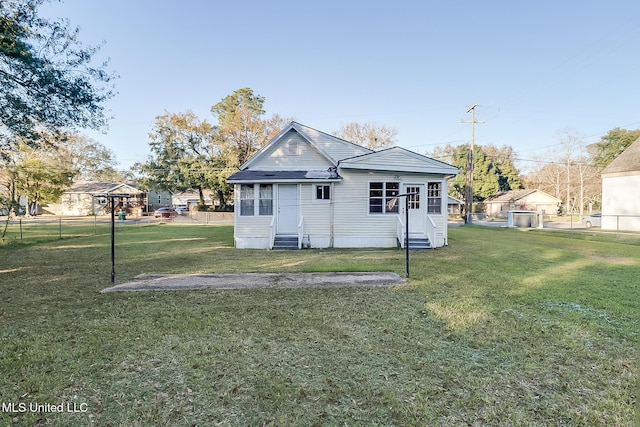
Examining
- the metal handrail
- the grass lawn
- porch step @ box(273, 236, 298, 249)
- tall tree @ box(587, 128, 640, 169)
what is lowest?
the grass lawn

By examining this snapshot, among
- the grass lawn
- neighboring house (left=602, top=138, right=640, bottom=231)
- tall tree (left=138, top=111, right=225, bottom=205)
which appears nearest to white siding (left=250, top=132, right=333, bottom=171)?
the grass lawn

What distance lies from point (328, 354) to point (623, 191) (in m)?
24.6

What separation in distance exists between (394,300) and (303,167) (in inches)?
339

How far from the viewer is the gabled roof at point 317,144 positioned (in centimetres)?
1260

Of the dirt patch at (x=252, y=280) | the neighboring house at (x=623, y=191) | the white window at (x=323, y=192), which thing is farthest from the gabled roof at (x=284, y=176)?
the neighboring house at (x=623, y=191)

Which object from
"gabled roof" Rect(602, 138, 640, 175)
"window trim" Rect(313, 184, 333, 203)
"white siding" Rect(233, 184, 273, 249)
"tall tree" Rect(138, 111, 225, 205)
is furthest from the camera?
"tall tree" Rect(138, 111, 225, 205)

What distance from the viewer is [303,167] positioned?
500 inches

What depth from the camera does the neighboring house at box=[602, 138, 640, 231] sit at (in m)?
18.1

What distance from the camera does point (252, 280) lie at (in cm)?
634

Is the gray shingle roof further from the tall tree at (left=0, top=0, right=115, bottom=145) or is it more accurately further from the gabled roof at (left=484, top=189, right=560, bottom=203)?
the gabled roof at (left=484, top=189, right=560, bottom=203)

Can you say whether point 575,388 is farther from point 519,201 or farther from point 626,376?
point 519,201

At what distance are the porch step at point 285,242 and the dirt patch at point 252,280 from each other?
4.64m

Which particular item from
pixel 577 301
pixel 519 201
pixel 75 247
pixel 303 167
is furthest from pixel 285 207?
pixel 519 201

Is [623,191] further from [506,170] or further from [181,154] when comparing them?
[181,154]
